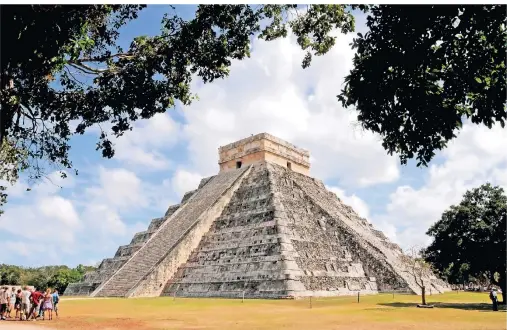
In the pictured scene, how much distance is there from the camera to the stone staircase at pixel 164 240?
83.2 feet

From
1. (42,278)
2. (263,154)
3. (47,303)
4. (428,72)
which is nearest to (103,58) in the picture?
(428,72)

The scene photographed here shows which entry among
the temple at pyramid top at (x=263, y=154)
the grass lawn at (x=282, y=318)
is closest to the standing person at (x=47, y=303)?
the grass lawn at (x=282, y=318)

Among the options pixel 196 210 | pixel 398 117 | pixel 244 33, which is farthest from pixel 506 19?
pixel 196 210

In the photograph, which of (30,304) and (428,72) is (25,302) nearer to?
(30,304)

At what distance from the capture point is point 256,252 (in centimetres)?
2250

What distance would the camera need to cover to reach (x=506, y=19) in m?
7.35

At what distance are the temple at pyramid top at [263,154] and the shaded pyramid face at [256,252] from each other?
4.31 ft

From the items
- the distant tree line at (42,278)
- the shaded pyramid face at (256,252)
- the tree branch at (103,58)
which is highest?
the tree branch at (103,58)

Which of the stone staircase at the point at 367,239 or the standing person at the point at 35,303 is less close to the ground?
the stone staircase at the point at 367,239

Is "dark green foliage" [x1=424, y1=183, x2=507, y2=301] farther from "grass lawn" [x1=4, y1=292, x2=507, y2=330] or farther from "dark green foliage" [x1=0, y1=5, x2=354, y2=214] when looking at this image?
"dark green foliage" [x1=0, y1=5, x2=354, y2=214]

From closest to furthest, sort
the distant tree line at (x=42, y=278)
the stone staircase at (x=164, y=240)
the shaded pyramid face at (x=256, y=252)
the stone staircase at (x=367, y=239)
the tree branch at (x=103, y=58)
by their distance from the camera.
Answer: the tree branch at (x=103, y=58)
the shaded pyramid face at (x=256, y=252)
the stone staircase at (x=367, y=239)
the stone staircase at (x=164, y=240)
the distant tree line at (x=42, y=278)

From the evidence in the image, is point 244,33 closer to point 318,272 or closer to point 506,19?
point 506,19

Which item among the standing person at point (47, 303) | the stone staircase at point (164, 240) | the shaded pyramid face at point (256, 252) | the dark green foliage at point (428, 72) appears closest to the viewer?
the dark green foliage at point (428, 72)

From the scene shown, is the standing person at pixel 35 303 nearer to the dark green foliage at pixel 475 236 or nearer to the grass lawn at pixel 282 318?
the grass lawn at pixel 282 318
